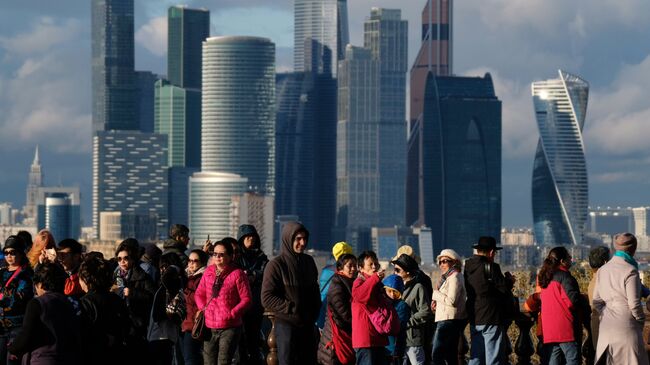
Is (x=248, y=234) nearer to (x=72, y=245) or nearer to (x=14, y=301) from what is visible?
(x=72, y=245)

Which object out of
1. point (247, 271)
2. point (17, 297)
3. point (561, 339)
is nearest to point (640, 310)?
point (561, 339)

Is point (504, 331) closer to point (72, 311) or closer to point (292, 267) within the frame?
point (292, 267)

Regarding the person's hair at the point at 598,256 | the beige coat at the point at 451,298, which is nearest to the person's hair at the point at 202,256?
the beige coat at the point at 451,298

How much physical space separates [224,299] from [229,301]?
56mm

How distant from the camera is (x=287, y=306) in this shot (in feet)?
54.7

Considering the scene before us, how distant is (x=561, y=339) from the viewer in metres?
18.5

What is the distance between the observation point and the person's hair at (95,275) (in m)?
15.2

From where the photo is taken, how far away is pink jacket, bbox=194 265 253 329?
56.1ft

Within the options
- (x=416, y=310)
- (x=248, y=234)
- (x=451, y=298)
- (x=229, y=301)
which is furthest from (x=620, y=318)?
(x=248, y=234)

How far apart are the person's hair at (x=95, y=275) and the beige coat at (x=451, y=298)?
187 inches

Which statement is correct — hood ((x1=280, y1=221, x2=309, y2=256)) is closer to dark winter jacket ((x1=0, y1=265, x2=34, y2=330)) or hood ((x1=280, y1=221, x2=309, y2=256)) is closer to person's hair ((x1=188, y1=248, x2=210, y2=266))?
person's hair ((x1=188, y1=248, x2=210, y2=266))

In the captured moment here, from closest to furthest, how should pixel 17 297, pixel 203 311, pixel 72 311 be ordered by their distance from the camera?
pixel 72 311
pixel 17 297
pixel 203 311

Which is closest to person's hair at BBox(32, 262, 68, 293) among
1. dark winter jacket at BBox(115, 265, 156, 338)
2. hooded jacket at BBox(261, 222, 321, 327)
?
dark winter jacket at BBox(115, 265, 156, 338)

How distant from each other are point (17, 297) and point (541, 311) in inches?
233
